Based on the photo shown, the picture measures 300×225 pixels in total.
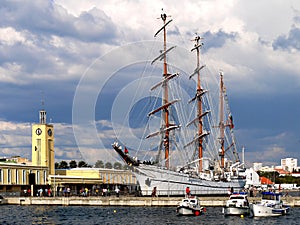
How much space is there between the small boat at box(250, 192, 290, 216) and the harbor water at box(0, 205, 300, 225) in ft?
4.96

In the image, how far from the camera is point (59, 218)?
81250mm

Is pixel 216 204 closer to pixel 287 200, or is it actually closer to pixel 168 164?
pixel 287 200

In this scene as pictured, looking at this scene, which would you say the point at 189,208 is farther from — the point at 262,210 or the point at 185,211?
the point at 262,210

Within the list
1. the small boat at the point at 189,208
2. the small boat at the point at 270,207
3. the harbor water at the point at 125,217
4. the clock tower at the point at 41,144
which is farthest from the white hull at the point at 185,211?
the clock tower at the point at 41,144

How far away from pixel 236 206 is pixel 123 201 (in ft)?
79.3

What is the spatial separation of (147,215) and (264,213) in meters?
15.6

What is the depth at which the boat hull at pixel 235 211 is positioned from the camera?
84.0 m

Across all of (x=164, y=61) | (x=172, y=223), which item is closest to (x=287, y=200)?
(x=172, y=223)

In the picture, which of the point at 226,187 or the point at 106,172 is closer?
the point at 226,187

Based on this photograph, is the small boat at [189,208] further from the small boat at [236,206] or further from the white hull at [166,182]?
the white hull at [166,182]

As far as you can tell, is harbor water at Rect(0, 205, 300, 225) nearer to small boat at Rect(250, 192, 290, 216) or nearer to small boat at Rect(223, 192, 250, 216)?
small boat at Rect(223, 192, 250, 216)

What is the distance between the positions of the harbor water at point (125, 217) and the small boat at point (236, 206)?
3.97 ft

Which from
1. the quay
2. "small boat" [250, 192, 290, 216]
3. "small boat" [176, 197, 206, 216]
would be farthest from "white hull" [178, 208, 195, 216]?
Answer: the quay

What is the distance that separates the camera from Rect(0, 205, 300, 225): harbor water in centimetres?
7594
